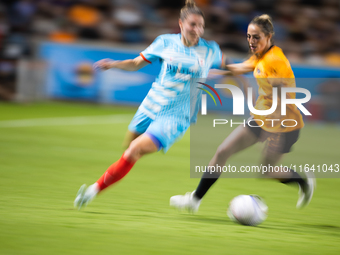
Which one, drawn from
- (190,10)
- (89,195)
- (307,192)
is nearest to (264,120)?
(307,192)

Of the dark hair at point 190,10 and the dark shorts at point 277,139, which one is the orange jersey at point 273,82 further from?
the dark hair at point 190,10

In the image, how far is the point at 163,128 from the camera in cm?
530

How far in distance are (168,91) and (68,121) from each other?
329 inches

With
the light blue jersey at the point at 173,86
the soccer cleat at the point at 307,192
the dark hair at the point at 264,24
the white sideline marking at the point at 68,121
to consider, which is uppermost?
the white sideline marking at the point at 68,121

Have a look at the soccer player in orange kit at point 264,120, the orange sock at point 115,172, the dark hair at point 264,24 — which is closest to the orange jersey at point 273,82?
the soccer player in orange kit at point 264,120

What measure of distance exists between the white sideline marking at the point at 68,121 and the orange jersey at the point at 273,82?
7885mm

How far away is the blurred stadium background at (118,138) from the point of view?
4.59 m

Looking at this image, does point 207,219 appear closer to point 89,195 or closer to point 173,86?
point 89,195

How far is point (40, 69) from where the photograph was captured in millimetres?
16922

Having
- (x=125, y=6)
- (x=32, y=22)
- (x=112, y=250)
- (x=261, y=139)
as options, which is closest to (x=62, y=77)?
(x=32, y=22)

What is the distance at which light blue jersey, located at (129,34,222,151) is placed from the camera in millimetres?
5367

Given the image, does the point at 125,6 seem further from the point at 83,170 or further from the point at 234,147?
the point at 234,147

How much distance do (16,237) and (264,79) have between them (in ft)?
8.39

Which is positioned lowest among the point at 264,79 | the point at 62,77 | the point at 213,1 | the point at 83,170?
the point at 83,170
